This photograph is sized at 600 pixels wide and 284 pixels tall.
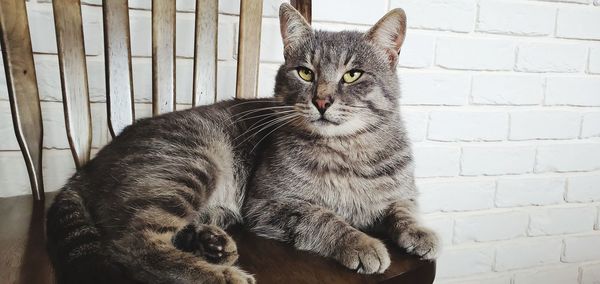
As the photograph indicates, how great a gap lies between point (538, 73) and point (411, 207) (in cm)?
71

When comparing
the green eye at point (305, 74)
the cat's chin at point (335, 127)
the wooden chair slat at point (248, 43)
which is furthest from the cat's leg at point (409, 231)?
the wooden chair slat at point (248, 43)

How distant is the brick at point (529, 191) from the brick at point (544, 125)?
0.12 m

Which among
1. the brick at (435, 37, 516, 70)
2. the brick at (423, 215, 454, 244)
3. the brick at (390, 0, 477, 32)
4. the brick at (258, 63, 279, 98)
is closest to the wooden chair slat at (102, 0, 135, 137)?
the brick at (258, 63, 279, 98)

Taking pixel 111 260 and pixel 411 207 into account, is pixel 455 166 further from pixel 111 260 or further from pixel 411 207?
pixel 111 260

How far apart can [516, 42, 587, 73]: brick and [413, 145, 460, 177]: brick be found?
0.28m

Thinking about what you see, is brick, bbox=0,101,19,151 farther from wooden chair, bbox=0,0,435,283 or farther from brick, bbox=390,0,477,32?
brick, bbox=390,0,477,32

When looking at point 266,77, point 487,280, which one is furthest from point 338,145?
point 487,280

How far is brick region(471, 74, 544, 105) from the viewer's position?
1217 mm

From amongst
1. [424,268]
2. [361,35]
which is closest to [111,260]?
[424,268]

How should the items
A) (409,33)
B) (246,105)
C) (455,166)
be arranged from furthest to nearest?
(455,166), (409,33), (246,105)

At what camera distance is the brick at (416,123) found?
1.18 m

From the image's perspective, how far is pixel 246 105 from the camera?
2.90 feet

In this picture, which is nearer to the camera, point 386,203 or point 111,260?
point 111,260

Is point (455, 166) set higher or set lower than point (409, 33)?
lower
